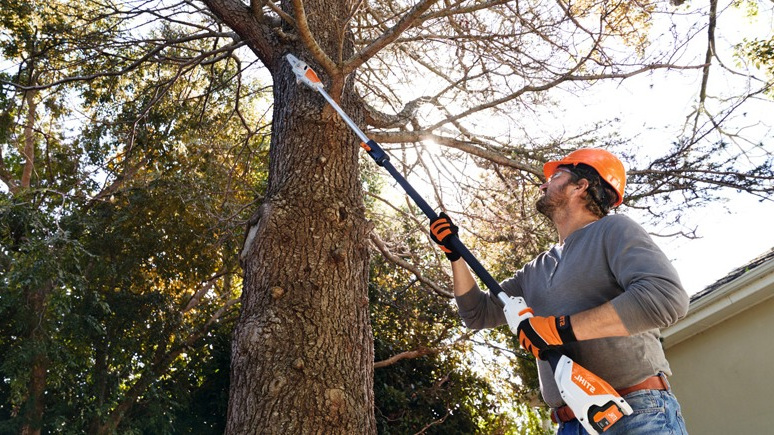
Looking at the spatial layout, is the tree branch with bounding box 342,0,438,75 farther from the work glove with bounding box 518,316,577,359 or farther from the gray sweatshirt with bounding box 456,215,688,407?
the work glove with bounding box 518,316,577,359

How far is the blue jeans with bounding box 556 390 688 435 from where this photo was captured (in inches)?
92.2

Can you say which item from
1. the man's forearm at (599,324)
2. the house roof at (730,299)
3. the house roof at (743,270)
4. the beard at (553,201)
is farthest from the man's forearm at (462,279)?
the house roof at (743,270)

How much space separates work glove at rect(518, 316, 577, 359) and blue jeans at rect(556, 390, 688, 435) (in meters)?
0.30

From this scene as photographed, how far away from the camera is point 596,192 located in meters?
3.06

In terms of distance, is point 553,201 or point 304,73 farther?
point 304,73

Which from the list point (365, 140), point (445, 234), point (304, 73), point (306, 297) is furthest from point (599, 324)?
point (304, 73)

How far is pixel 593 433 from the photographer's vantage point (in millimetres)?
2326

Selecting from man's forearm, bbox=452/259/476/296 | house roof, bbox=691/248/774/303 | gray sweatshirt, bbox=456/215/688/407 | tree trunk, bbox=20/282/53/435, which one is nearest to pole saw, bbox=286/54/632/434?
gray sweatshirt, bbox=456/215/688/407

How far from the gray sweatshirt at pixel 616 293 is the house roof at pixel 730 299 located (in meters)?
4.13

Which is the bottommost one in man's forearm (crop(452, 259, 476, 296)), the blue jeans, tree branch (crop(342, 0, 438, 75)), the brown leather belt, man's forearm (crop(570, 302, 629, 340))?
the blue jeans

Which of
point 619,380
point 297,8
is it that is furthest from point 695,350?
point 297,8

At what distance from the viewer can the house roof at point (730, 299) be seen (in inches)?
243

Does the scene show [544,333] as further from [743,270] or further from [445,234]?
[743,270]

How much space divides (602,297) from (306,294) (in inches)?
50.0
